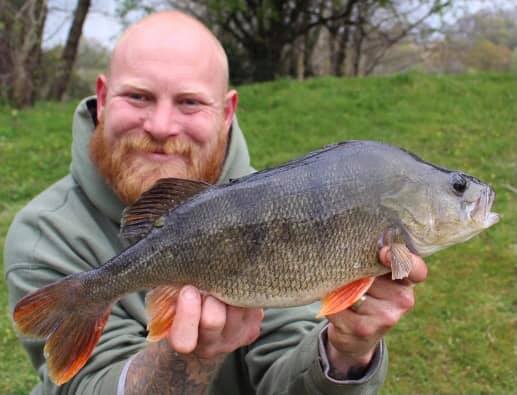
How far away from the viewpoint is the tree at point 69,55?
12023 mm

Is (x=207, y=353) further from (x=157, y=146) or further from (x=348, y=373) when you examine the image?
(x=157, y=146)

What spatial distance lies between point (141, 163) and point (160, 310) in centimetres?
Answer: 82

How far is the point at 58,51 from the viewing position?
13234 millimetres

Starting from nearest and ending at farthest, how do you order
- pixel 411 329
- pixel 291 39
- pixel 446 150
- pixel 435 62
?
pixel 411 329 → pixel 446 150 → pixel 291 39 → pixel 435 62

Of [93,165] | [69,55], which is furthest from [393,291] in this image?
[69,55]

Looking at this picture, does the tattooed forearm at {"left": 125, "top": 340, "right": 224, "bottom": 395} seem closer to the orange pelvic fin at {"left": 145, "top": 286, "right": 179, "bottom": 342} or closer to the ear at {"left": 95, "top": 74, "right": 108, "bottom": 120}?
the orange pelvic fin at {"left": 145, "top": 286, "right": 179, "bottom": 342}

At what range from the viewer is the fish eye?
6.28 ft

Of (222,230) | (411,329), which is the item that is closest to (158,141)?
(222,230)

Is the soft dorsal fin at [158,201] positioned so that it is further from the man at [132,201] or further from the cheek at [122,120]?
the cheek at [122,120]

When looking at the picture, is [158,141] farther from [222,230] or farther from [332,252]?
[332,252]

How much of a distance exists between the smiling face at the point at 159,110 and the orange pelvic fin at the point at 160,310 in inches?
27.4

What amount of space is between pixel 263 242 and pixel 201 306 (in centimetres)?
30

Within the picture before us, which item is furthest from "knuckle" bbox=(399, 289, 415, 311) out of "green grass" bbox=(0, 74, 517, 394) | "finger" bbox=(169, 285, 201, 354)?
"green grass" bbox=(0, 74, 517, 394)

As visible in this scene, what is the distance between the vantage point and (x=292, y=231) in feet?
6.10
